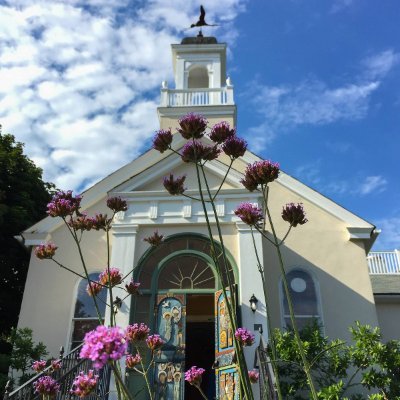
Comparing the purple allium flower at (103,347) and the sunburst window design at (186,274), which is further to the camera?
the sunburst window design at (186,274)

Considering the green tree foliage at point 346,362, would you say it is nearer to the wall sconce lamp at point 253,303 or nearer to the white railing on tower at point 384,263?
the wall sconce lamp at point 253,303

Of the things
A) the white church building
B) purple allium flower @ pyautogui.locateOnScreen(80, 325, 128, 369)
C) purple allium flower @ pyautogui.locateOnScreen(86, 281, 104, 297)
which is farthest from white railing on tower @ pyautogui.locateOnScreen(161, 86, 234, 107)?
purple allium flower @ pyautogui.locateOnScreen(80, 325, 128, 369)

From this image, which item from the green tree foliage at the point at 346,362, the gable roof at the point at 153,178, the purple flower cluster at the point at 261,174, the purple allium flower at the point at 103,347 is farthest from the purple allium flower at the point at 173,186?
the gable roof at the point at 153,178

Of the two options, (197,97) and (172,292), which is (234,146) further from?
(197,97)

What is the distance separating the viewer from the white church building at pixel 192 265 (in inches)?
374

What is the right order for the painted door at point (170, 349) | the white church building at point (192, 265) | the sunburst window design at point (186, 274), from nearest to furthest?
the painted door at point (170, 349), the white church building at point (192, 265), the sunburst window design at point (186, 274)

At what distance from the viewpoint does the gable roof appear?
36.6 feet

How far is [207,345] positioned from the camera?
15.1m

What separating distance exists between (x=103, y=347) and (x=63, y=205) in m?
2.06

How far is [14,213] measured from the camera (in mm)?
13023

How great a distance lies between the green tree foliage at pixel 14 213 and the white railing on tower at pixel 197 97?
5430 millimetres

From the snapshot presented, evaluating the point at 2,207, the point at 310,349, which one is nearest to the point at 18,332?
the point at 2,207

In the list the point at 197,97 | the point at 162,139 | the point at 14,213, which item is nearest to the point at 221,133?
the point at 162,139

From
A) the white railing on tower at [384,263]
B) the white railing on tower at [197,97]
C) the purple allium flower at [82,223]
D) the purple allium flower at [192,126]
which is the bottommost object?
the purple allium flower at [82,223]
